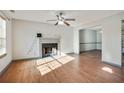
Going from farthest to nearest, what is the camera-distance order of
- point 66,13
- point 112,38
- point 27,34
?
point 27,34 → point 112,38 → point 66,13

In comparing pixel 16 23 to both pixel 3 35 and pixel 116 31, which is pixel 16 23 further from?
pixel 116 31

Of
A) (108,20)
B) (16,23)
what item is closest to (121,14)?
(108,20)

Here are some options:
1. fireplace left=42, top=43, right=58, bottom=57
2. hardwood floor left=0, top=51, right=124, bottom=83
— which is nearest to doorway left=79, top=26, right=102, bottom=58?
fireplace left=42, top=43, right=58, bottom=57

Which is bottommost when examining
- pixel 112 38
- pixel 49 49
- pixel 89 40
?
pixel 49 49

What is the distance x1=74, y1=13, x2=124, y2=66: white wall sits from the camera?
3941mm

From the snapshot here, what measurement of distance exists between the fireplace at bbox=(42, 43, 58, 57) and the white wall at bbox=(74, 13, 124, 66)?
322cm

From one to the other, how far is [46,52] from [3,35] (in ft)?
9.86

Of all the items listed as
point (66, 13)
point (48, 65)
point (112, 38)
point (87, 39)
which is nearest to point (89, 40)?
point (87, 39)

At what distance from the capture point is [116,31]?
402 centimetres

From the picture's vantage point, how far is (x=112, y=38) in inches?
166

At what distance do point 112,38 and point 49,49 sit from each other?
12.5ft

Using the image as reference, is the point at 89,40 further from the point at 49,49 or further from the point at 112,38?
the point at 112,38

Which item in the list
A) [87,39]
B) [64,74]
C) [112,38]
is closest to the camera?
[64,74]

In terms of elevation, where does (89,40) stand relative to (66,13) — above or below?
below
